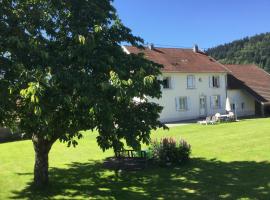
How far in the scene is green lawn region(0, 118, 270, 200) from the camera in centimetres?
1409

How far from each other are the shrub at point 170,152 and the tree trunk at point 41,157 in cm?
527

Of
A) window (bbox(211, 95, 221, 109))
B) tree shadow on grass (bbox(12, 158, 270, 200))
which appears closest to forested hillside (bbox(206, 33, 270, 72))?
window (bbox(211, 95, 221, 109))

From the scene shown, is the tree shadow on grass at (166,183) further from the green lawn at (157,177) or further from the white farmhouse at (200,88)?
the white farmhouse at (200,88)

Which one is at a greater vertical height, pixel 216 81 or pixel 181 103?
pixel 216 81

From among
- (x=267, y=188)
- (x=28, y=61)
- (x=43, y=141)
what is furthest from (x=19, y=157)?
(x=267, y=188)

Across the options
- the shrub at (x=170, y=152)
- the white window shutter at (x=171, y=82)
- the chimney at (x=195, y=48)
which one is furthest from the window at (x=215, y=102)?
the shrub at (x=170, y=152)

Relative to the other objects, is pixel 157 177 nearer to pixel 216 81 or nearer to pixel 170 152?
pixel 170 152

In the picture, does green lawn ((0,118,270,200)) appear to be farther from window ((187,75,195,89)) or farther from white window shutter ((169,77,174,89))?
window ((187,75,195,89))

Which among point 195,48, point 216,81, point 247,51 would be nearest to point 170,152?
point 216,81

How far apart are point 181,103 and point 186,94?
1.36 meters

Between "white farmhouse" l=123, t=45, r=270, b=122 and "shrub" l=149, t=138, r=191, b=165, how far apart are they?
30958 millimetres

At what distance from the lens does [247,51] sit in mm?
118875

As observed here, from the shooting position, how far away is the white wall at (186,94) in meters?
51.2

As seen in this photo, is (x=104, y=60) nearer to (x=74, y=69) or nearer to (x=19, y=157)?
(x=74, y=69)
